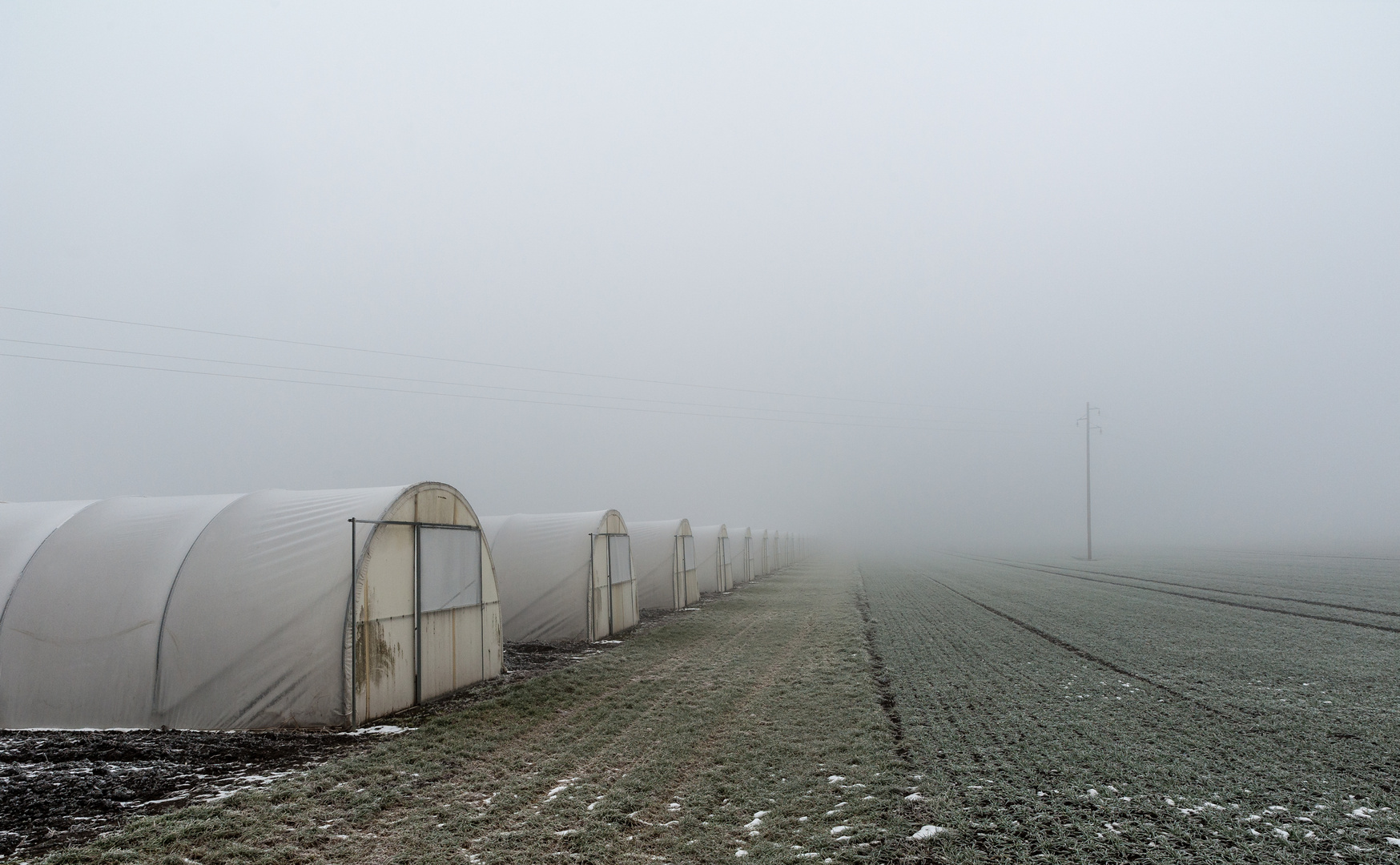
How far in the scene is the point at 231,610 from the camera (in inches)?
377

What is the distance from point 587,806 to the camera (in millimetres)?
6859

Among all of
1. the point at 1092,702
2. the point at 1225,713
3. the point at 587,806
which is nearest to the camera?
the point at 587,806

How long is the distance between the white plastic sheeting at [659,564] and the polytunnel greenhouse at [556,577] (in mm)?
4980

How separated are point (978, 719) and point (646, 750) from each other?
13.8 ft

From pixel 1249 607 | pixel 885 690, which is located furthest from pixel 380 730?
pixel 1249 607

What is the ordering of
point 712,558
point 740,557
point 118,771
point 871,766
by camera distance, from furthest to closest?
point 740,557
point 712,558
point 871,766
point 118,771

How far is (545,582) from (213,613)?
8.25m

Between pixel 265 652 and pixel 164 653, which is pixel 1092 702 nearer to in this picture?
pixel 265 652

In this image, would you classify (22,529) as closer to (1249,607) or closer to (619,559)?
(619,559)

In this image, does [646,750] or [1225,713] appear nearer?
[646,750]

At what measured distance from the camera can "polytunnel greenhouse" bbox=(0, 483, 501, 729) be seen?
30.6ft

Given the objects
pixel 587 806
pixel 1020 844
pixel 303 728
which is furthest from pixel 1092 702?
pixel 303 728

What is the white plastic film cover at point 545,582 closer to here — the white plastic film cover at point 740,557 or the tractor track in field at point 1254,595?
the white plastic film cover at point 740,557

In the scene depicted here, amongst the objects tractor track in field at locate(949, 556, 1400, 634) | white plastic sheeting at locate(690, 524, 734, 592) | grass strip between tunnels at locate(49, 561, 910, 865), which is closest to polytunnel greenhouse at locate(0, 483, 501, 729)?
grass strip between tunnels at locate(49, 561, 910, 865)
